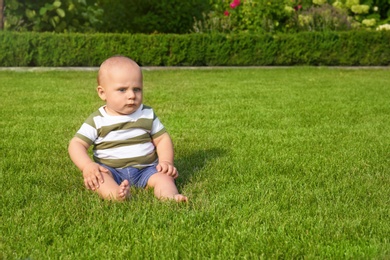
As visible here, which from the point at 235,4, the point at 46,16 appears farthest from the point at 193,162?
the point at 235,4

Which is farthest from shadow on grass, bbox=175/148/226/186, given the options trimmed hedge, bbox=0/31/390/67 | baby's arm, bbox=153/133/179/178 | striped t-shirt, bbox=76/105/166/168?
trimmed hedge, bbox=0/31/390/67

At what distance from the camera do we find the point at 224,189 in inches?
145

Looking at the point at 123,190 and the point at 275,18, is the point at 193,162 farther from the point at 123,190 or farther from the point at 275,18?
the point at 275,18

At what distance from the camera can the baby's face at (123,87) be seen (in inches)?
147

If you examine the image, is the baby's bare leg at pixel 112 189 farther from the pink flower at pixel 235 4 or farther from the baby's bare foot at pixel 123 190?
the pink flower at pixel 235 4

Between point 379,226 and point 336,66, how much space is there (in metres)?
12.4

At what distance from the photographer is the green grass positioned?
2744mm

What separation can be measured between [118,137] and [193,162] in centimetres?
84

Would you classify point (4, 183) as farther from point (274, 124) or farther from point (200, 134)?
point (274, 124)

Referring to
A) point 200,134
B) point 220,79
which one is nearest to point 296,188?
point 200,134

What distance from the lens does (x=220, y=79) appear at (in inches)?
456

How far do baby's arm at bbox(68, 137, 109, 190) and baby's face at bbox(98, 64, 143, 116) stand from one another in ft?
1.03

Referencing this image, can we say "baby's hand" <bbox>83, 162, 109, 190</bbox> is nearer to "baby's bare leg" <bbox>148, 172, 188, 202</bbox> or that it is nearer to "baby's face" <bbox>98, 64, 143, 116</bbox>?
"baby's bare leg" <bbox>148, 172, 188, 202</bbox>

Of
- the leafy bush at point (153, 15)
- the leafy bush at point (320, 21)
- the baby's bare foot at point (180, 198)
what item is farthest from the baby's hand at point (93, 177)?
the leafy bush at point (153, 15)
